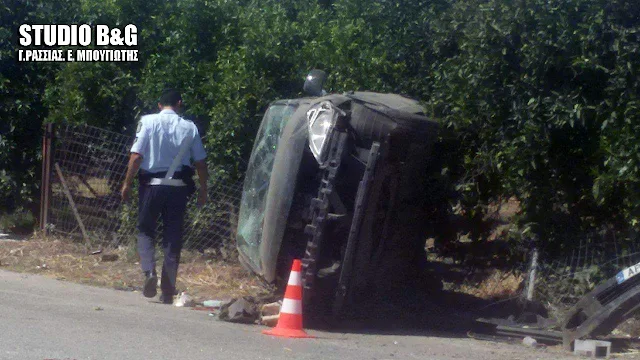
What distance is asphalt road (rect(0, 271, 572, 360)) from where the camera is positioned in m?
5.79

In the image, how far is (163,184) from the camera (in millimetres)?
7629

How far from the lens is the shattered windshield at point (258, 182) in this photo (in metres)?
7.44

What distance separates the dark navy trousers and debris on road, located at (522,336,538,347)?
10.0ft

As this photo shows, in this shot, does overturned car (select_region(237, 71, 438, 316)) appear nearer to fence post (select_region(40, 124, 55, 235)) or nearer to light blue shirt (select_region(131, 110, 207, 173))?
light blue shirt (select_region(131, 110, 207, 173))

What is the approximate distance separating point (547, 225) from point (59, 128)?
5.80 metres

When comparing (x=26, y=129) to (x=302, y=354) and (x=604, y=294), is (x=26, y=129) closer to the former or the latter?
(x=302, y=354)

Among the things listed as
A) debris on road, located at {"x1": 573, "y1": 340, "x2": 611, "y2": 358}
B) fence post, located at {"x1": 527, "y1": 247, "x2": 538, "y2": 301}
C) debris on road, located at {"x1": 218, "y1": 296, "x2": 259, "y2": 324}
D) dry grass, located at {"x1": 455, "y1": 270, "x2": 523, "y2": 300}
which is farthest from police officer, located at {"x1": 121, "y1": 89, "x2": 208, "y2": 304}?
debris on road, located at {"x1": 573, "y1": 340, "x2": 611, "y2": 358}

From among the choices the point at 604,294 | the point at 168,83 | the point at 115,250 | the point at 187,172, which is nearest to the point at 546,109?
the point at 604,294

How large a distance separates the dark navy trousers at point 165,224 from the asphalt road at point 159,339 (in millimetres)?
327

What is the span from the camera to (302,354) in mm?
6074

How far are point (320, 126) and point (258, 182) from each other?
114cm

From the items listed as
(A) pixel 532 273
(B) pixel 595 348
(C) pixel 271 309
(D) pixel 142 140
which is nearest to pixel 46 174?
(D) pixel 142 140

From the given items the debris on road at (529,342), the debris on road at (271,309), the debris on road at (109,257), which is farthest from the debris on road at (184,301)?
the debris on road at (529,342)

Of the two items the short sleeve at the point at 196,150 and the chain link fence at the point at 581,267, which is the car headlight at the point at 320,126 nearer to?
the short sleeve at the point at 196,150
